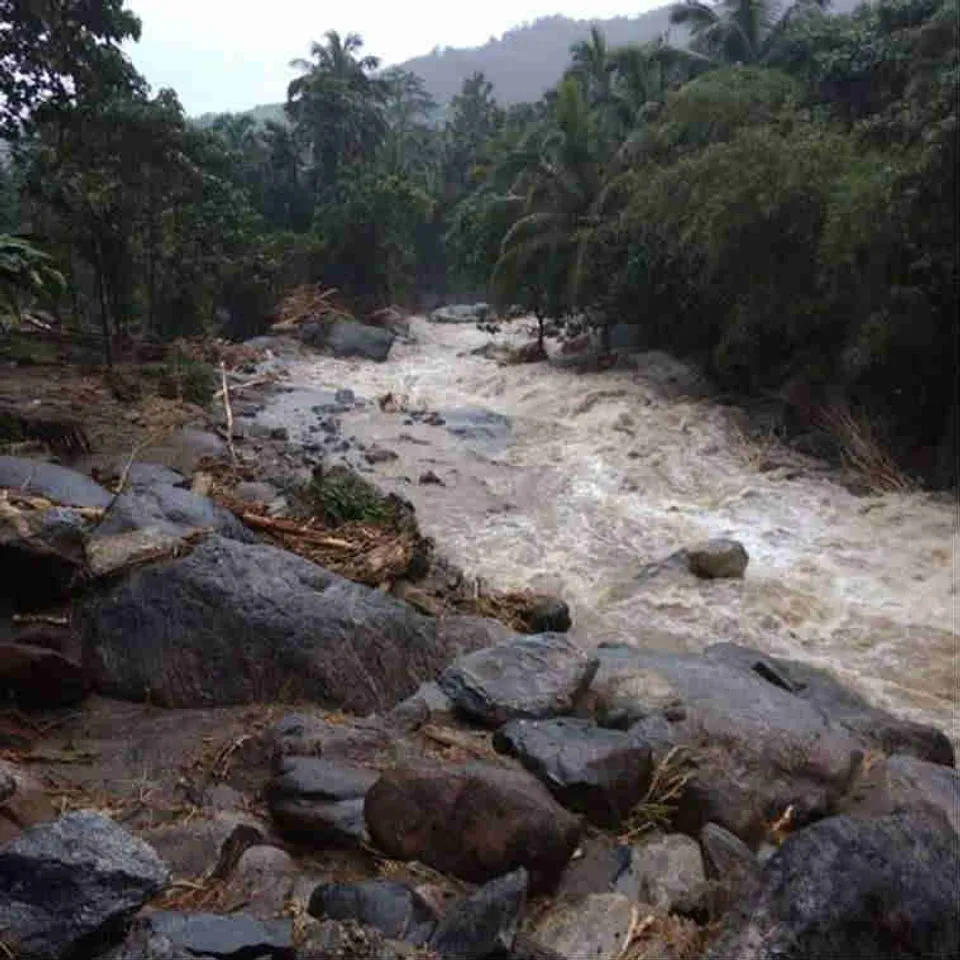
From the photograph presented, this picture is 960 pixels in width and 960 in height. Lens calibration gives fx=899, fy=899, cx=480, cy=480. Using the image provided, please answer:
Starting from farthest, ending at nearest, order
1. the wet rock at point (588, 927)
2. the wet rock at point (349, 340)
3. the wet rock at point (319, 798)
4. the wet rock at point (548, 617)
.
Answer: the wet rock at point (349, 340)
the wet rock at point (548, 617)
the wet rock at point (319, 798)
the wet rock at point (588, 927)

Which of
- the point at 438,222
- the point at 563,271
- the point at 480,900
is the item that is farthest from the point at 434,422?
the point at 438,222

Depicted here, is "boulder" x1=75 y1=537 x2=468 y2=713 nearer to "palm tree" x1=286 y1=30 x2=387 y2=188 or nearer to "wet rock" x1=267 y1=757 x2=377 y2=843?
"wet rock" x1=267 y1=757 x2=377 y2=843

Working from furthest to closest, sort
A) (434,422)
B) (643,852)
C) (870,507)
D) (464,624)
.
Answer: (434,422)
(870,507)
(464,624)
(643,852)

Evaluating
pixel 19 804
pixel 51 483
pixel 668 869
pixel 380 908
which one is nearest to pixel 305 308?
pixel 51 483

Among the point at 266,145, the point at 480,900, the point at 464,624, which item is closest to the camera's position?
the point at 480,900

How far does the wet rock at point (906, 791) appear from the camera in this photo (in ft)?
14.9

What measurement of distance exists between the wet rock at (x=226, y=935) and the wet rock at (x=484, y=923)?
1.52 feet

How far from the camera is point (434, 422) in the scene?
48.6 feet

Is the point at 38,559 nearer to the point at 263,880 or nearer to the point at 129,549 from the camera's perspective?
the point at 129,549

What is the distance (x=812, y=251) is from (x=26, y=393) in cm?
1090

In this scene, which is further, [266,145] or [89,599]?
[266,145]

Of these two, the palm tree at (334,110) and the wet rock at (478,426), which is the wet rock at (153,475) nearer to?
the wet rock at (478,426)

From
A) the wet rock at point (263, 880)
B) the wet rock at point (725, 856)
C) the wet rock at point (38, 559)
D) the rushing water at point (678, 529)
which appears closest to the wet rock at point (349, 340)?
the rushing water at point (678, 529)

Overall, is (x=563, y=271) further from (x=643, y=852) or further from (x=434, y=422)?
(x=643, y=852)
